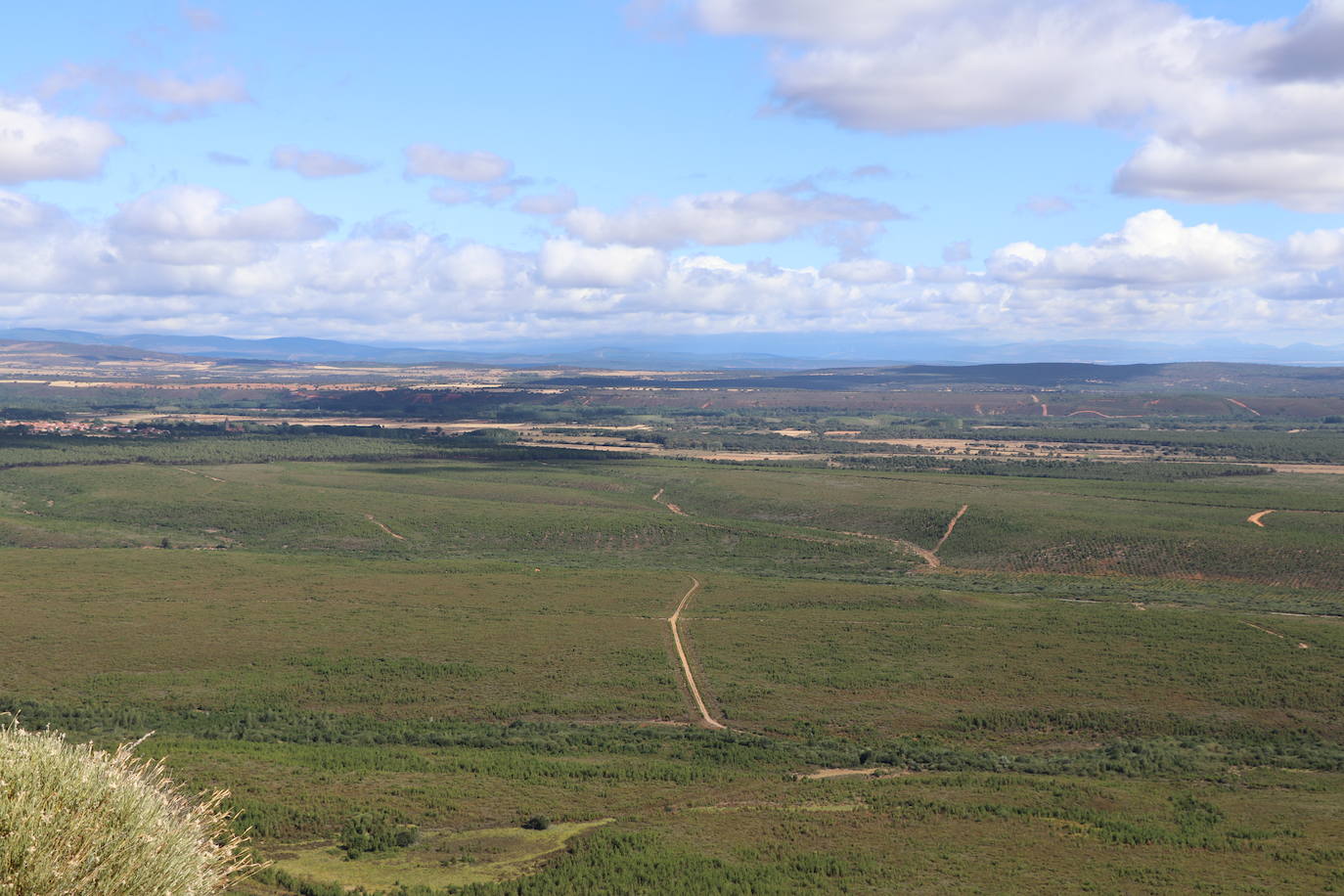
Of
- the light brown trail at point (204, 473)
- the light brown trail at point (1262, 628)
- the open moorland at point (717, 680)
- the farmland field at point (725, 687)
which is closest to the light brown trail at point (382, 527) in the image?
the farmland field at point (725, 687)

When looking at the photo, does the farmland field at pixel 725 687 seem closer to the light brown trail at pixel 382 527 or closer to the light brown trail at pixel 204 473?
the light brown trail at pixel 382 527

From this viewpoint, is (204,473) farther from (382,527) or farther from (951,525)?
(951,525)

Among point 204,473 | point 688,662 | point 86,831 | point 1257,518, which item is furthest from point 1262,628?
point 204,473

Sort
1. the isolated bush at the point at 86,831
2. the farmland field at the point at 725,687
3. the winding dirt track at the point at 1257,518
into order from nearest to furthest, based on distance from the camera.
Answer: the isolated bush at the point at 86,831 → the farmland field at the point at 725,687 → the winding dirt track at the point at 1257,518

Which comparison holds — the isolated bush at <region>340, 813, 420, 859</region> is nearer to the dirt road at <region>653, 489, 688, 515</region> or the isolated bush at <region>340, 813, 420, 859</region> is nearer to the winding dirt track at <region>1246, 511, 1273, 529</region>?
the dirt road at <region>653, 489, 688, 515</region>

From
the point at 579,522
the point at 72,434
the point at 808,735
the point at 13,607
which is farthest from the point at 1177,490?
the point at 72,434
